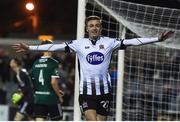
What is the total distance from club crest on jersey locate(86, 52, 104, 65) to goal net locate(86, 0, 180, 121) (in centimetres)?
282

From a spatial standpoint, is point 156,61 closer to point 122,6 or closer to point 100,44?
point 122,6

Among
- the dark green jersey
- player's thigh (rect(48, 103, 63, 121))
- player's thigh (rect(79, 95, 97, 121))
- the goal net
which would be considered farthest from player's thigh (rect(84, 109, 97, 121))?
player's thigh (rect(48, 103, 63, 121))

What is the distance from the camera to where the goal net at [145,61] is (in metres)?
11.0

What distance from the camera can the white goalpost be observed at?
11.0 m

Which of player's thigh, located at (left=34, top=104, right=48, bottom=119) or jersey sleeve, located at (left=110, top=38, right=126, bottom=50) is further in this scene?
player's thigh, located at (left=34, top=104, right=48, bottom=119)

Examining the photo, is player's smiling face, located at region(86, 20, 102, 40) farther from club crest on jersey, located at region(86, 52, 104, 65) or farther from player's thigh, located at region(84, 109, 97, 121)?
player's thigh, located at region(84, 109, 97, 121)

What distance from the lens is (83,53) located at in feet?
26.9

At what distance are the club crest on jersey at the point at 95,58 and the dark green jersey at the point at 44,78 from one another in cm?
321

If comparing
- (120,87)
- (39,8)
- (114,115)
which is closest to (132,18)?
(120,87)

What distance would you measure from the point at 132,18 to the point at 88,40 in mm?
2963

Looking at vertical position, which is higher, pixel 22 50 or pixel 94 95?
pixel 22 50

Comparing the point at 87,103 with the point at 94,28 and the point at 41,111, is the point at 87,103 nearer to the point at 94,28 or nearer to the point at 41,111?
the point at 94,28

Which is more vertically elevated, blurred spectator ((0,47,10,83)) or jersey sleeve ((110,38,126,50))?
jersey sleeve ((110,38,126,50))

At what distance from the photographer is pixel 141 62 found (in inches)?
497
